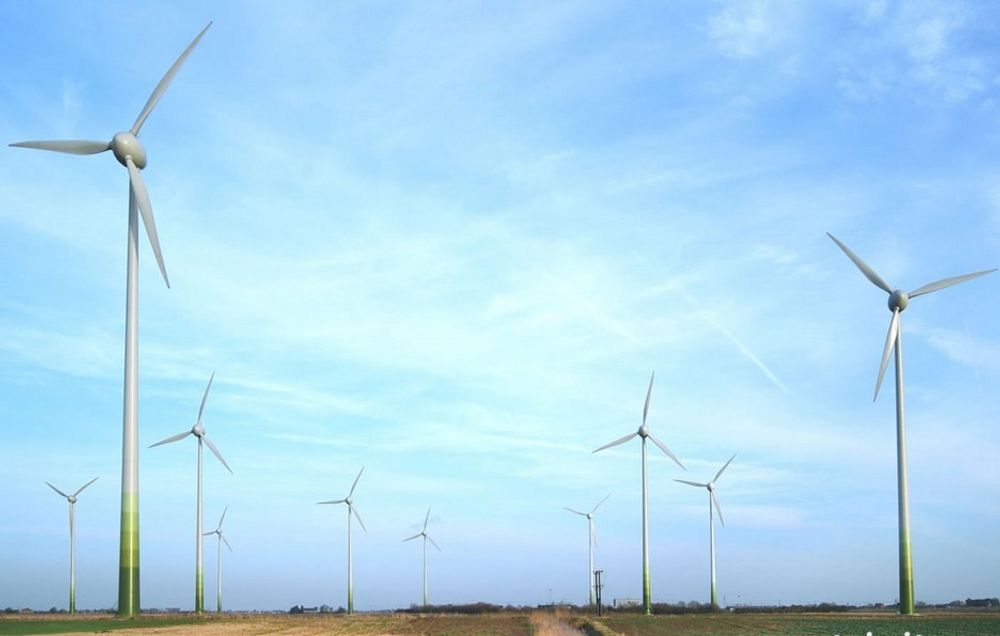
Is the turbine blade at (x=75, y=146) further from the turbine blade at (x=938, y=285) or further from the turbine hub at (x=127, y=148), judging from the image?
the turbine blade at (x=938, y=285)

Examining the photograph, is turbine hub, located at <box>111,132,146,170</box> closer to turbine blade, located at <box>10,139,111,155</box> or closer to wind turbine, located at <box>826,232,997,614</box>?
turbine blade, located at <box>10,139,111,155</box>

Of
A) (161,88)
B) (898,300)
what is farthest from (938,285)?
(161,88)

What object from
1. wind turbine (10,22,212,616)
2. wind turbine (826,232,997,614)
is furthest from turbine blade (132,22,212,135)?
wind turbine (826,232,997,614)

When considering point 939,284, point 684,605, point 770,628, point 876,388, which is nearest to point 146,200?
point 770,628

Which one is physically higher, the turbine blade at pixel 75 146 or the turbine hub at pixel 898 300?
the turbine blade at pixel 75 146

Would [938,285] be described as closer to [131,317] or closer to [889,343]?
[889,343]

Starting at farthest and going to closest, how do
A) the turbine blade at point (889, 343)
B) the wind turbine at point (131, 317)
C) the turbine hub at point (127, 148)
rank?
the turbine blade at point (889, 343), the turbine hub at point (127, 148), the wind turbine at point (131, 317)

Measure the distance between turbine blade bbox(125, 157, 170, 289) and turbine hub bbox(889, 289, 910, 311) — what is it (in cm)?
6122

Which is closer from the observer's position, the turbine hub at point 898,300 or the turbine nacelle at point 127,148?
the turbine nacelle at point 127,148

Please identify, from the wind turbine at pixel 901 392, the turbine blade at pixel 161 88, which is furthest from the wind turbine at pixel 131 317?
the wind turbine at pixel 901 392

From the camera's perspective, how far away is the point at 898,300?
9194cm

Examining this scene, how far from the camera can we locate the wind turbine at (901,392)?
3337 inches

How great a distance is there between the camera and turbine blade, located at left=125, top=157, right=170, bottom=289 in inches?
2344

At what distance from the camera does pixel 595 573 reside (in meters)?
123
